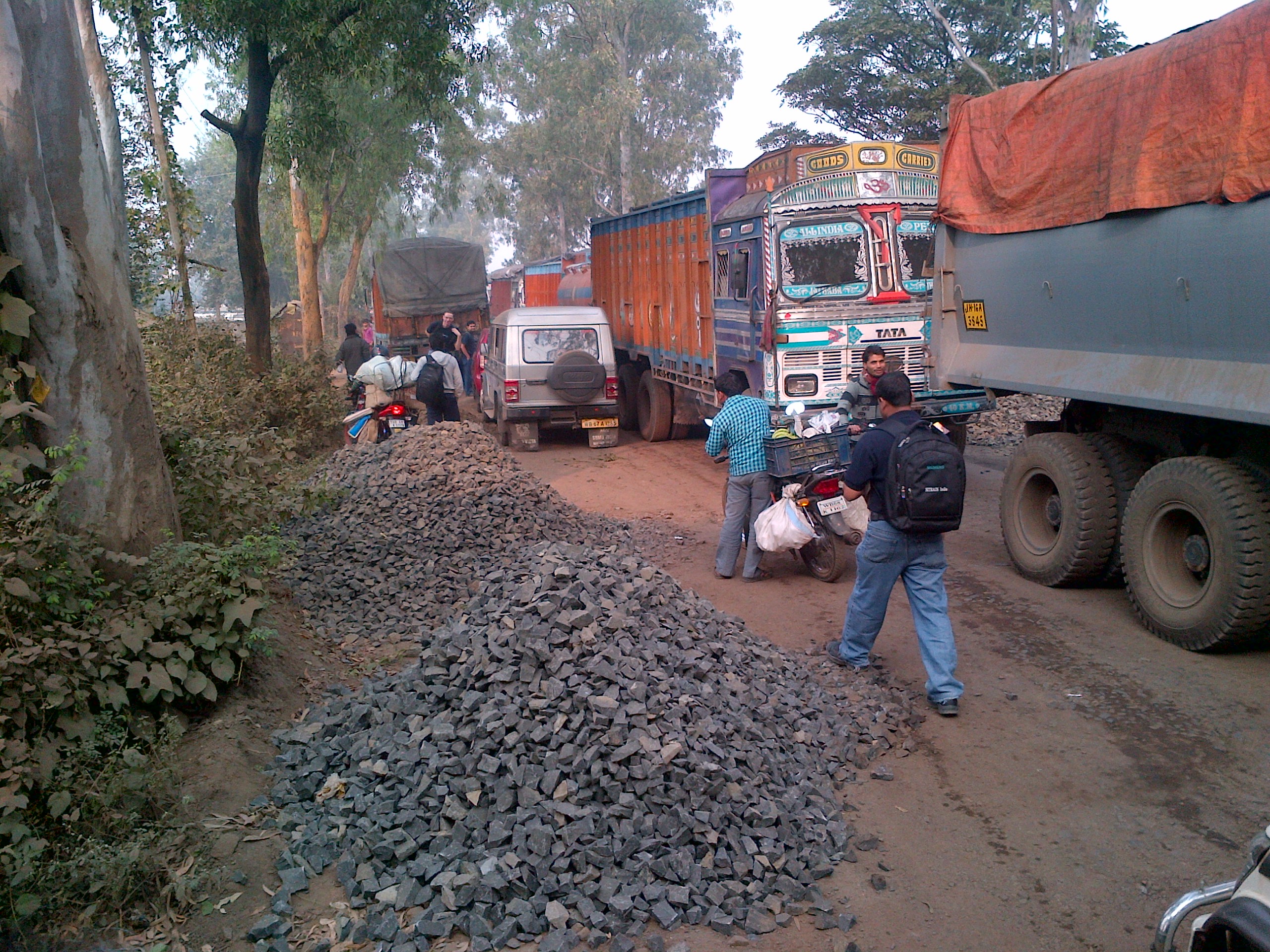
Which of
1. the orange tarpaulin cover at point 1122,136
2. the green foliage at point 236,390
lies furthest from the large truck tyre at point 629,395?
the orange tarpaulin cover at point 1122,136

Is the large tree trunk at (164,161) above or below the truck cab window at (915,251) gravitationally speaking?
above

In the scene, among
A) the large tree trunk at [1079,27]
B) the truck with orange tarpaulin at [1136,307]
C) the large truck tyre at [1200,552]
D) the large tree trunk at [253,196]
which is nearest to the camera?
the truck with orange tarpaulin at [1136,307]

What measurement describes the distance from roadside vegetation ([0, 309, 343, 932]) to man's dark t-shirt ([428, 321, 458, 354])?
7.92 metres

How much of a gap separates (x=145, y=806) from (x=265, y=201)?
2955 centimetres

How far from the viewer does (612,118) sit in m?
41.5

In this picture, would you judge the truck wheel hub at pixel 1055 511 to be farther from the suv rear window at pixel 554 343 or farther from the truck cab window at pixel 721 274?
the suv rear window at pixel 554 343

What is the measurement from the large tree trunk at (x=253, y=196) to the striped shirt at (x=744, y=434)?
8688mm

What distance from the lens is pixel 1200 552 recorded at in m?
6.19

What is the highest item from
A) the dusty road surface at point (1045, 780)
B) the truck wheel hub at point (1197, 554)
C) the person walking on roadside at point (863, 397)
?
the person walking on roadside at point (863, 397)

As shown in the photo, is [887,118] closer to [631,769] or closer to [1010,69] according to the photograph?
[1010,69]

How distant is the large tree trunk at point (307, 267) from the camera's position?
24.1 meters

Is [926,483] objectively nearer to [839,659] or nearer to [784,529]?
[839,659]

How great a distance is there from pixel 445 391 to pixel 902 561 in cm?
812

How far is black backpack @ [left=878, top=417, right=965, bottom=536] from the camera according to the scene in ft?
17.2
